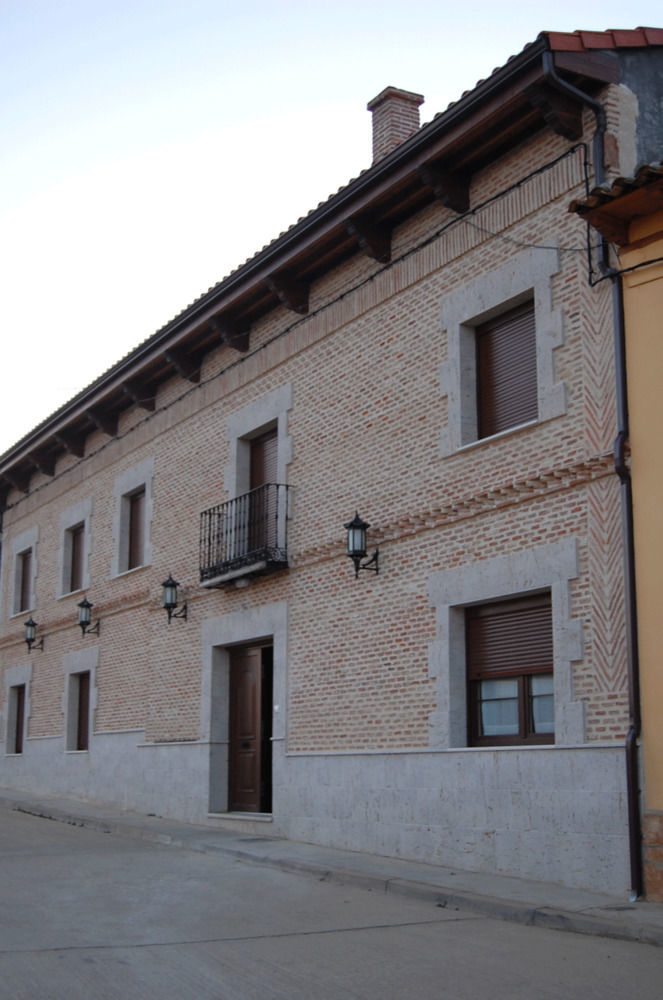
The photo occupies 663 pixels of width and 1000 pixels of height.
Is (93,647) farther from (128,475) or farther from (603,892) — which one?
(603,892)

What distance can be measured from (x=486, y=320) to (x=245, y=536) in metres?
5.00

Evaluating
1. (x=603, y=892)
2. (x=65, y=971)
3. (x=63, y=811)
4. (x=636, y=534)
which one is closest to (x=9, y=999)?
(x=65, y=971)

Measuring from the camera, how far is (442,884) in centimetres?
985

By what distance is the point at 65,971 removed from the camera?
261 inches

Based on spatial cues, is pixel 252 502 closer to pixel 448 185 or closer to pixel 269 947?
pixel 448 185

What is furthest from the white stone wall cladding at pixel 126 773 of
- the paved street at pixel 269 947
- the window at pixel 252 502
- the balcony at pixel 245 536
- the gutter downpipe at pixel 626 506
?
the gutter downpipe at pixel 626 506

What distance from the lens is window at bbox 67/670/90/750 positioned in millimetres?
20609

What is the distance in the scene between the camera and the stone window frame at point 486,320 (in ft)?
35.4

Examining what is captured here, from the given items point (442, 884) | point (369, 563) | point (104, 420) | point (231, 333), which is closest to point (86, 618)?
point (104, 420)

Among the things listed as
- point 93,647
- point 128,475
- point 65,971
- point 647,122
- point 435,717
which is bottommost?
point 65,971

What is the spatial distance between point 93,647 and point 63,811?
3.33 meters

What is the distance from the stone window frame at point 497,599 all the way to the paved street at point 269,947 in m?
1.93

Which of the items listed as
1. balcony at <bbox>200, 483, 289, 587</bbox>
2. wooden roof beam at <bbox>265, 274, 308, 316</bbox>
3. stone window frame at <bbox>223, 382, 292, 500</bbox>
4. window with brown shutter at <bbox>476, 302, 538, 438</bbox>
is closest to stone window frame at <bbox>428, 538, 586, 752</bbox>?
window with brown shutter at <bbox>476, 302, 538, 438</bbox>

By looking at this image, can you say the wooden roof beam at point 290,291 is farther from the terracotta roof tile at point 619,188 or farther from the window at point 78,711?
the window at point 78,711
